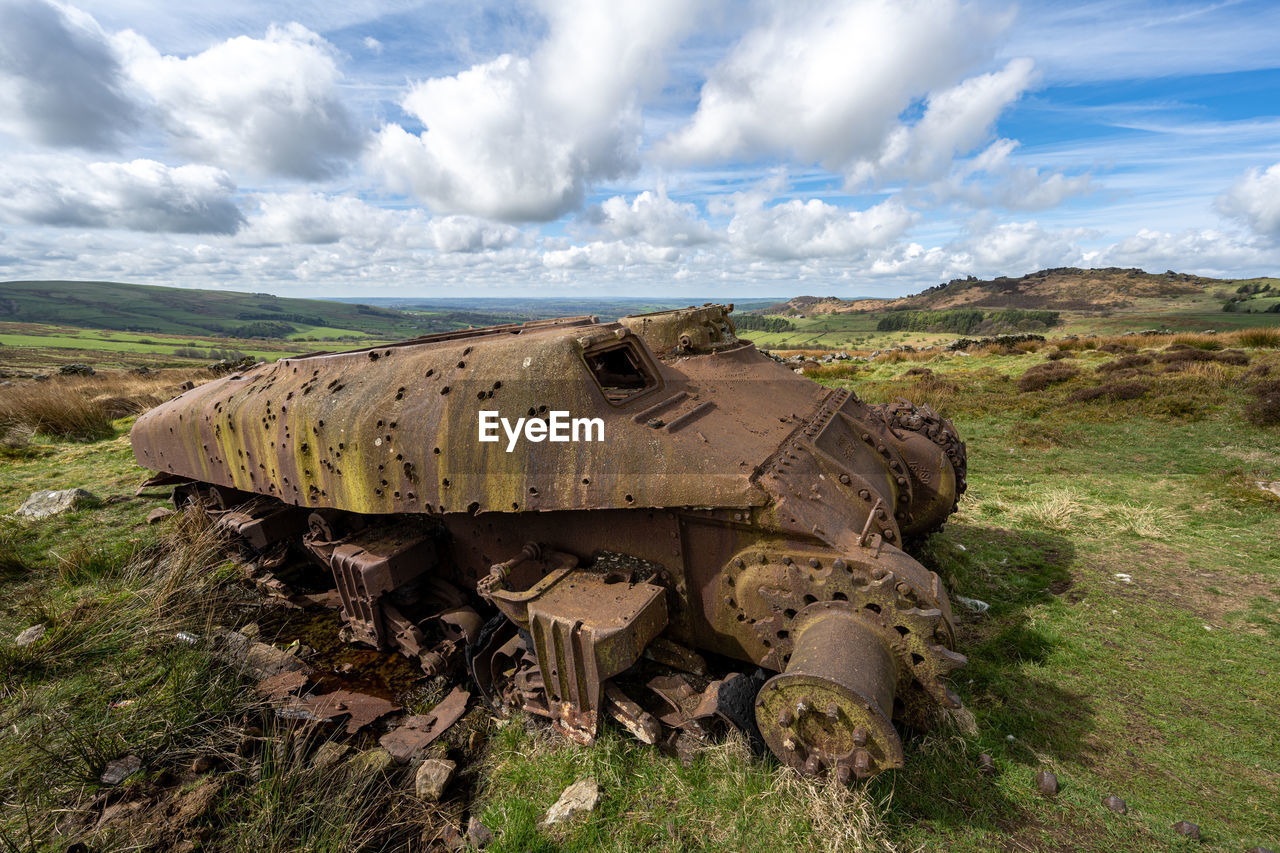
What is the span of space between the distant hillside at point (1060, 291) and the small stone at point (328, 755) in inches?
2872

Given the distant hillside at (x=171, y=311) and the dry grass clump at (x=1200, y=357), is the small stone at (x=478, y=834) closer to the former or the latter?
the dry grass clump at (x=1200, y=357)

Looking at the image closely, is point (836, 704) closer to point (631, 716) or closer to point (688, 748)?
point (688, 748)

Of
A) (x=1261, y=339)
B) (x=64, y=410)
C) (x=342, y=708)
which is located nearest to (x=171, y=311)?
(x=64, y=410)

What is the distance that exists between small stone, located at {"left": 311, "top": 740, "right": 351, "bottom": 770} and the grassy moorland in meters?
0.09

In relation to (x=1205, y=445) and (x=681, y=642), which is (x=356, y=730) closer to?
(x=681, y=642)

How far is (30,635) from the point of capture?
187 inches

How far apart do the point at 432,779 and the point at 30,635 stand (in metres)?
3.94

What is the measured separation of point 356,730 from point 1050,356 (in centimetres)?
2686

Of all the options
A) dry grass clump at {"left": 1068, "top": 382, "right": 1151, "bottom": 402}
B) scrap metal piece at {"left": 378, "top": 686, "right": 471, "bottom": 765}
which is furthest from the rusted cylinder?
dry grass clump at {"left": 1068, "top": 382, "right": 1151, "bottom": 402}

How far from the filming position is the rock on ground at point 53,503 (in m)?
8.32

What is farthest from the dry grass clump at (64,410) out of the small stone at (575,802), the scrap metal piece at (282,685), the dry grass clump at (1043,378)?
the dry grass clump at (1043,378)

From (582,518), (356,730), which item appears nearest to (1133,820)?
(582,518)

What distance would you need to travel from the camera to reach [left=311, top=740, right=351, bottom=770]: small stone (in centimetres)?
386

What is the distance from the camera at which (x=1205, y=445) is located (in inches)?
434
